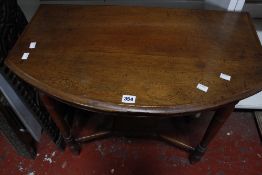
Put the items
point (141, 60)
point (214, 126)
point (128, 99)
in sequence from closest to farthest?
1. point (128, 99)
2. point (141, 60)
3. point (214, 126)

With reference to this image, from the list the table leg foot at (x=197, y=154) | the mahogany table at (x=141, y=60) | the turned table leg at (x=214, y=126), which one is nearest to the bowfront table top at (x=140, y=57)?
Answer: the mahogany table at (x=141, y=60)

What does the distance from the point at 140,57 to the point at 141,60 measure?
2cm

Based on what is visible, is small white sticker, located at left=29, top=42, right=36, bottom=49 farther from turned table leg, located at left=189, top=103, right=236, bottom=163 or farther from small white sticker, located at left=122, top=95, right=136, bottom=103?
turned table leg, located at left=189, top=103, right=236, bottom=163

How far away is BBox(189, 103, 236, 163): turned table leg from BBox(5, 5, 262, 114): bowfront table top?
0.40ft

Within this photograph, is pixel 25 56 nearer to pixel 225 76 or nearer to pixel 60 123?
pixel 60 123

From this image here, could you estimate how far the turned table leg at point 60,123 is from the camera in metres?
0.84

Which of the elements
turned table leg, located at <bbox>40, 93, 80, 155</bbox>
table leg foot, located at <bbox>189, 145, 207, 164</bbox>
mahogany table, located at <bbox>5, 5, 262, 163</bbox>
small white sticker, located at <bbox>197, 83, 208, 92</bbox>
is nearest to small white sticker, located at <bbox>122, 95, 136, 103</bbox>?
mahogany table, located at <bbox>5, 5, 262, 163</bbox>

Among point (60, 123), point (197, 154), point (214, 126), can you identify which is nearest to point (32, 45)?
point (60, 123)

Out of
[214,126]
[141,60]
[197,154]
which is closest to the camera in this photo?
[141,60]

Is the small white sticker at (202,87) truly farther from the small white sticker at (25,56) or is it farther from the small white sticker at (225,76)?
the small white sticker at (25,56)

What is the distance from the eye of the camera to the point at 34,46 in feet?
2.67

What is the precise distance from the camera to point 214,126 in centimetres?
89

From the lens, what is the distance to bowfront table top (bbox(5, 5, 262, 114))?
668mm

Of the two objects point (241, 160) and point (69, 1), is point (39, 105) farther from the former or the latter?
point (241, 160)
